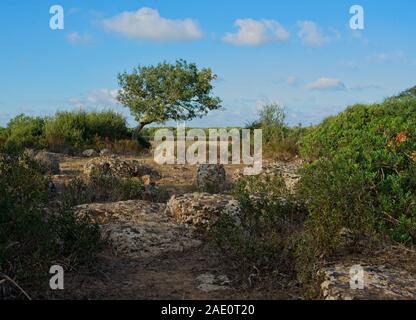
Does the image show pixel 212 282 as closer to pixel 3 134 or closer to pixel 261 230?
pixel 261 230

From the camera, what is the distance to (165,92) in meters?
30.1

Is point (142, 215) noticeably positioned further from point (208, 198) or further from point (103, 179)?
point (103, 179)

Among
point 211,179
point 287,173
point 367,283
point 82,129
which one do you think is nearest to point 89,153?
point 82,129

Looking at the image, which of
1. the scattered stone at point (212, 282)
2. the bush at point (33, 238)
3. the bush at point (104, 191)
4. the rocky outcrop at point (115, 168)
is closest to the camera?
the bush at point (33, 238)

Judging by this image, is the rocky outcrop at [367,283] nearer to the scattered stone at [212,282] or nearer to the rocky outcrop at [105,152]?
the scattered stone at [212,282]

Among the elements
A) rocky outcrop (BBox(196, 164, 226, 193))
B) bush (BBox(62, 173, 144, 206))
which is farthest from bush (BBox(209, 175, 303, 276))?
rocky outcrop (BBox(196, 164, 226, 193))

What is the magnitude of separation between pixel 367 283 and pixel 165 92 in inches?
1015

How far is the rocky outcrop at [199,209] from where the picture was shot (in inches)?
305

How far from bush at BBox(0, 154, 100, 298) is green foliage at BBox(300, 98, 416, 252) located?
2.49m

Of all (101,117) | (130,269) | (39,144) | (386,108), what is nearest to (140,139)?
(101,117)

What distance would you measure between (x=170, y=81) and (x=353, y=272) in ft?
84.2

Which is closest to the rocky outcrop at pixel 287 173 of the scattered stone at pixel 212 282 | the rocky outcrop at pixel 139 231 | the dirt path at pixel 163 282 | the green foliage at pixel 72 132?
the rocky outcrop at pixel 139 231

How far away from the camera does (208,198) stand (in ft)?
26.9

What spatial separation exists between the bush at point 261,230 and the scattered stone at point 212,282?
232 mm
